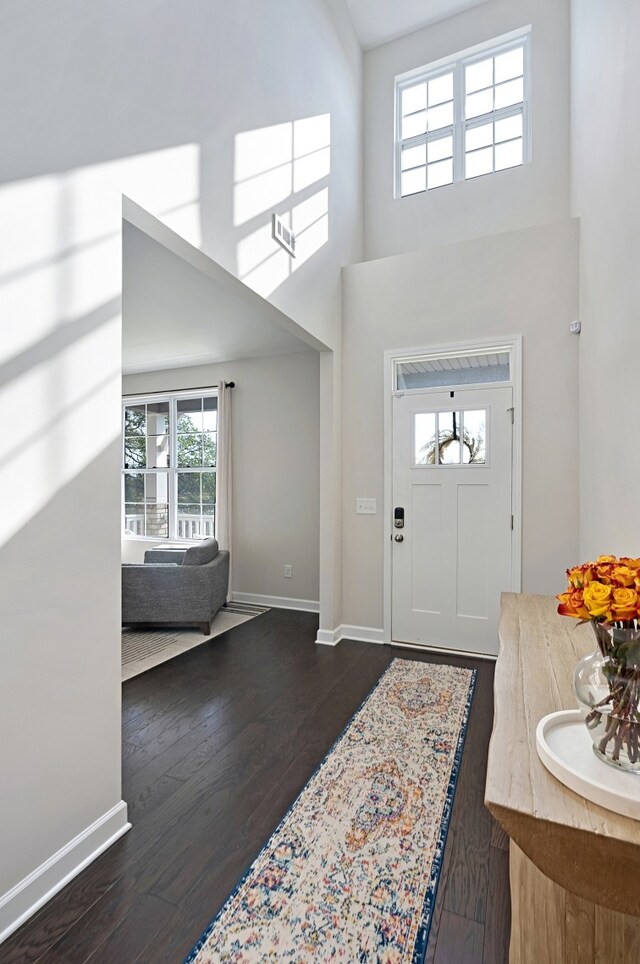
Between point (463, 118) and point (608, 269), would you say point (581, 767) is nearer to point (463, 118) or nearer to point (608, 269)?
point (608, 269)

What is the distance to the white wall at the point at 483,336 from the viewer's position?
11.1 feet

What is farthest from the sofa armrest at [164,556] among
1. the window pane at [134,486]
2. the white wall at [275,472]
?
the window pane at [134,486]

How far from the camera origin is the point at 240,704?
2.87 m

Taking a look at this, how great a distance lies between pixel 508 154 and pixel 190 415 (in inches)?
169

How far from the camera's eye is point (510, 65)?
4230mm

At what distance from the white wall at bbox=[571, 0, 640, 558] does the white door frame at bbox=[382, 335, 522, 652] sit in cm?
42

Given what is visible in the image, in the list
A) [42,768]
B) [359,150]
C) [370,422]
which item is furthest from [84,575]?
[359,150]

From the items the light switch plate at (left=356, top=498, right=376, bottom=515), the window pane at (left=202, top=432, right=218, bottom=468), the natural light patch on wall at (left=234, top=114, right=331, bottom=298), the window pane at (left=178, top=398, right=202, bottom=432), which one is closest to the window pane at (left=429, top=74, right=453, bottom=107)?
the natural light patch on wall at (left=234, top=114, right=331, bottom=298)

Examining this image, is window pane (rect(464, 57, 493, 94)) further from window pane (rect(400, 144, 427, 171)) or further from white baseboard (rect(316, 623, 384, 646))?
white baseboard (rect(316, 623, 384, 646))

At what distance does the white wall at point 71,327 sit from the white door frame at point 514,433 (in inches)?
78.2

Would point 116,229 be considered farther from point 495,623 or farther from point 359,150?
point 359,150

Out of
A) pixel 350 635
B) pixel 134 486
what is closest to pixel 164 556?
pixel 134 486

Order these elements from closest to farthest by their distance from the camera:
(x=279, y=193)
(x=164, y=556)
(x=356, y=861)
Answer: (x=356, y=861) → (x=279, y=193) → (x=164, y=556)

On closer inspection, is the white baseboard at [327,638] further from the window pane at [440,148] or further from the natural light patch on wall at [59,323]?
the window pane at [440,148]
